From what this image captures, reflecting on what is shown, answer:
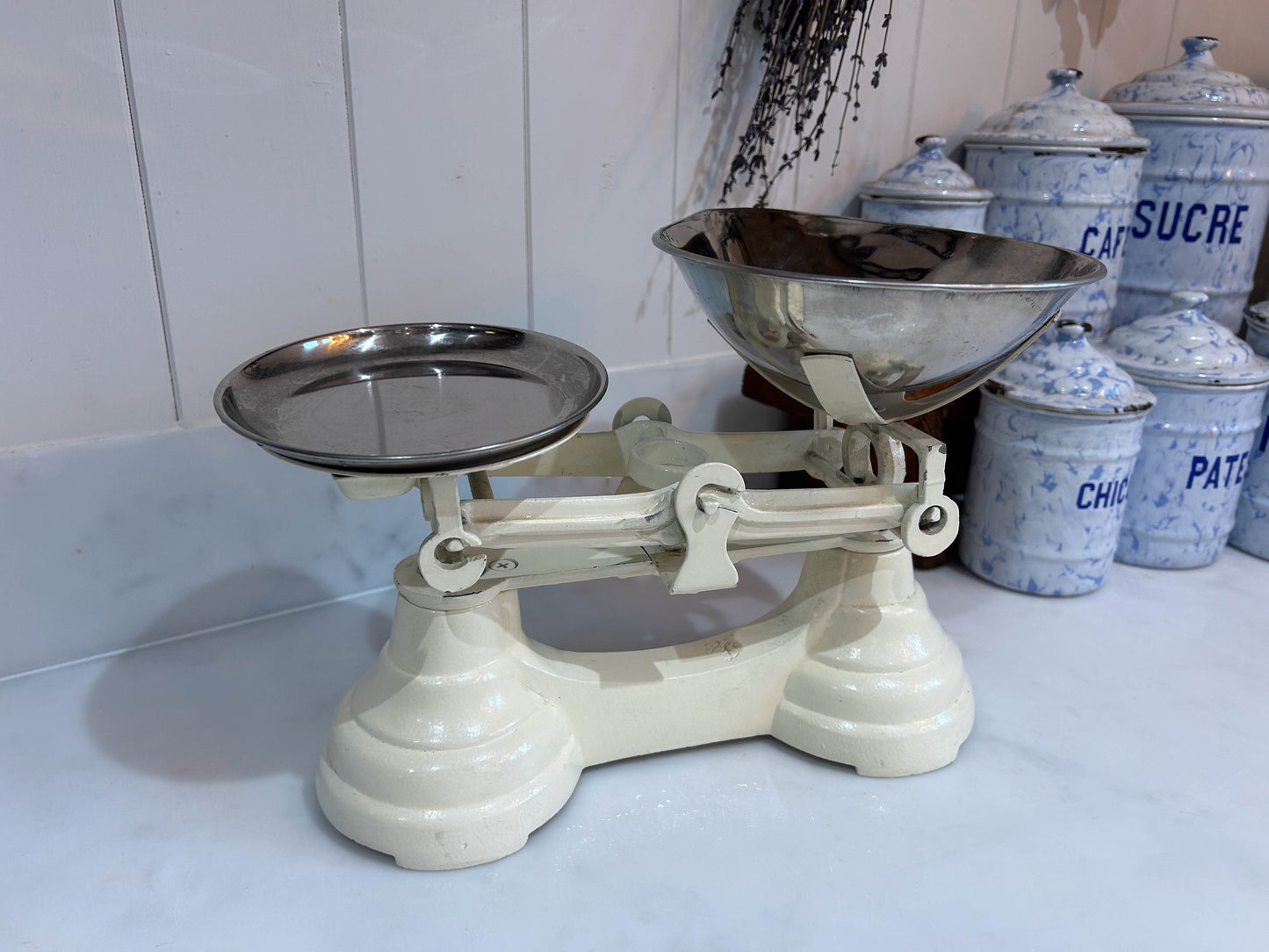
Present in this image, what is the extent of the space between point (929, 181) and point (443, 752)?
38.9 inches

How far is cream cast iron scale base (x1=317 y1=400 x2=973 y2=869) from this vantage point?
0.82 meters

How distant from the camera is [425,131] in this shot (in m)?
1.12

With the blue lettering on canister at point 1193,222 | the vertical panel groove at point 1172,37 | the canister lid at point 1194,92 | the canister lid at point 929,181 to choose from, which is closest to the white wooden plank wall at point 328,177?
the canister lid at point 929,181

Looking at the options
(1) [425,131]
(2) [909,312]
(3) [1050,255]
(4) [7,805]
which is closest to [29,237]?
(1) [425,131]

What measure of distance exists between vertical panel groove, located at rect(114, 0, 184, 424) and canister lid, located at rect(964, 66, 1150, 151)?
1.12 meters

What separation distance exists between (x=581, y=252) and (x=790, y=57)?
38 centimetres

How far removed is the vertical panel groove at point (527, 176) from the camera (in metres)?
1.13

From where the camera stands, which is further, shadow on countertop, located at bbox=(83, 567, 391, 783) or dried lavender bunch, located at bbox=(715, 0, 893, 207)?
dried lavender bunch, located at bbox=(715, 0, 893, 207)

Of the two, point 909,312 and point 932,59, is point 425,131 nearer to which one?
point 909,312

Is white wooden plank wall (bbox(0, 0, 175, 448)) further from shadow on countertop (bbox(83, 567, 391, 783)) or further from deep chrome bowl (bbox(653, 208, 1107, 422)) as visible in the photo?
deep chrome bowl (bbox(653, 208, 1107, 422))

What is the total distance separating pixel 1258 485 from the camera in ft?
4.84

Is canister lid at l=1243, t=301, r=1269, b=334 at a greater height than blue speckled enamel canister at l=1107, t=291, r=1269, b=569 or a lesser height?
greater

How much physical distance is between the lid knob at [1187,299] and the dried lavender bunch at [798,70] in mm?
511

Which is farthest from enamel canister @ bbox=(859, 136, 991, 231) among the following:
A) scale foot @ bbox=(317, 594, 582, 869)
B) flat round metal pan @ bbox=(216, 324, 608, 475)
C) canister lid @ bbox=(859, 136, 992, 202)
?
scale foot @ bbox=(317, 594, 582, 869)
